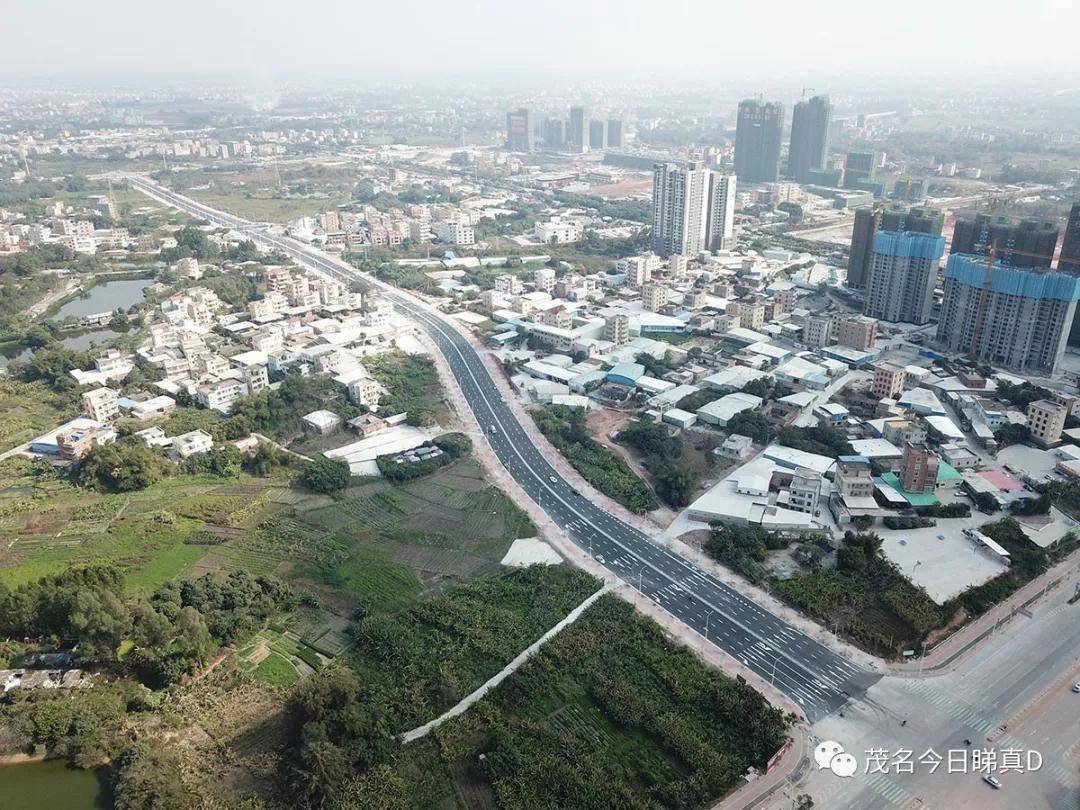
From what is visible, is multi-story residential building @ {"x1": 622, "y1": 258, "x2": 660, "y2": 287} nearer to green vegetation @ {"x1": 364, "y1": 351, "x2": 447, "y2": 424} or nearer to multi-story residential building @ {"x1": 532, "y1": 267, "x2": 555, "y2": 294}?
multi-story residential building @ {"x1": 532, "y1": 267, "x2": 555, "y2": 294}

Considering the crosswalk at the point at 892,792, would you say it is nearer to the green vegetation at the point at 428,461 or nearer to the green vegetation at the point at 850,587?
the green vegetation at the point at 850,587

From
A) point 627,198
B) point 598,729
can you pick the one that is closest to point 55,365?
point 598,729

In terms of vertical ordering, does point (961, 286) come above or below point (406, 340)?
above

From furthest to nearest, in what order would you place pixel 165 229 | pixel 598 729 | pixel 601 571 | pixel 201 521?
pixel 165 229
pixel 201 521
pixel 601 571
pixel 598 729

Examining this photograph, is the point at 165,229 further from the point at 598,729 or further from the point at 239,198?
the point at 598,729

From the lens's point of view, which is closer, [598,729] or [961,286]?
[598,729]

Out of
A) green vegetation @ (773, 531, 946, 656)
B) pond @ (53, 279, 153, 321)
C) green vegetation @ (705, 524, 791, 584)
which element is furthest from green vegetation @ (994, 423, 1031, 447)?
pond @ (53, 279, 153, 321)

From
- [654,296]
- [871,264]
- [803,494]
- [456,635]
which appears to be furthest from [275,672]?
[871,264]
